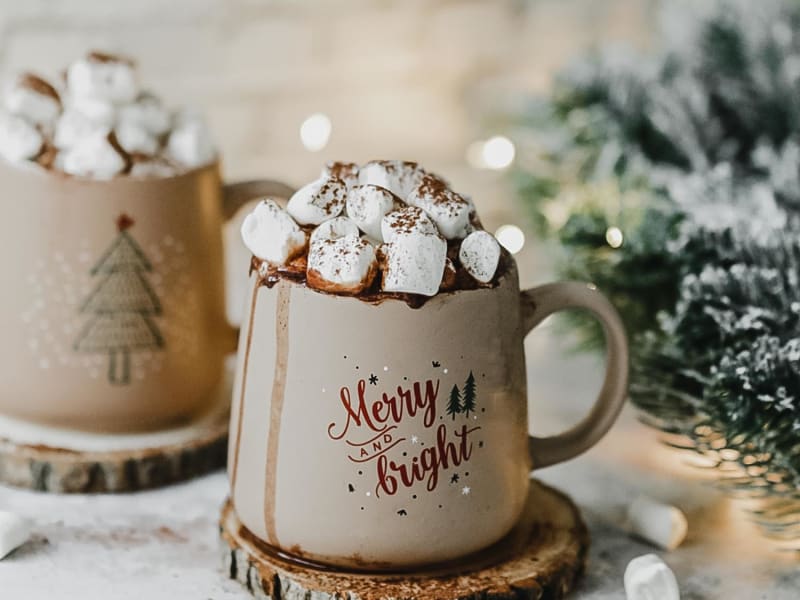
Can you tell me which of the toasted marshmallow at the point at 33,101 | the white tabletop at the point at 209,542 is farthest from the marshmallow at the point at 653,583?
the toasted marshmallow at the point at 33,101

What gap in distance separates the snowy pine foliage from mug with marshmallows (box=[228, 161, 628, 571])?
210 millimetres

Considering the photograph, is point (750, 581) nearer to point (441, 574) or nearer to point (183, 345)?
point (441, 574)

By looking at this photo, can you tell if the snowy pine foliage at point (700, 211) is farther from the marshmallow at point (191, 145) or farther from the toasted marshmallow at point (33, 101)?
the toasted marshmallow at point (33, 101)

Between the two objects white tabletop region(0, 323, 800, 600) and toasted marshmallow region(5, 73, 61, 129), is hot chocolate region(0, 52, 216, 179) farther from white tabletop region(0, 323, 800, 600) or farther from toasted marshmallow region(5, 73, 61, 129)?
white tabletop region(0, 323, 800, 600)

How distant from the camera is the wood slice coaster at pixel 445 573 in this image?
2.39 feet

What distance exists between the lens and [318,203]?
74 centimetres

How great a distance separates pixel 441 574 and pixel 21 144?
1.58ft

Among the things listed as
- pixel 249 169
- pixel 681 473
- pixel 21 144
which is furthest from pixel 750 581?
pixel 249 169

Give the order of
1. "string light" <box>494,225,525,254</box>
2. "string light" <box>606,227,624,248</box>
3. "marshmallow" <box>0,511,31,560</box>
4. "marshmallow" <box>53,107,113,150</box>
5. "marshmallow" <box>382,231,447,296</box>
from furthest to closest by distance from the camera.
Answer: "string light" <box>494,225,525,254</box>
"string light" <box>606,227,624,248</box>
"marshmallow" <box>53,107,113,150</box>
"marshmallow" <box>0,511,31,560</box>
"marshmallow" <box>382,231,447,296</box>

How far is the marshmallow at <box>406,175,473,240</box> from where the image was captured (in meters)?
0.73

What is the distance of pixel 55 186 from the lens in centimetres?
→ 87

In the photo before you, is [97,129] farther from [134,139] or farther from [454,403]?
[454,403]

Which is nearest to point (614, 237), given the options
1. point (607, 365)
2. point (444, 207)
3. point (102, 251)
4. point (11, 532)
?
point (607, 365)

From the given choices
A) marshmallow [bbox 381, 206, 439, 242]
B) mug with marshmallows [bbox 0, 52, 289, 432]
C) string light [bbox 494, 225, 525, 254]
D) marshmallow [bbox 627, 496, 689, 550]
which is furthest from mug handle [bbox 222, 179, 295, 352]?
string light [bbox 494, 225, 525, 254]
